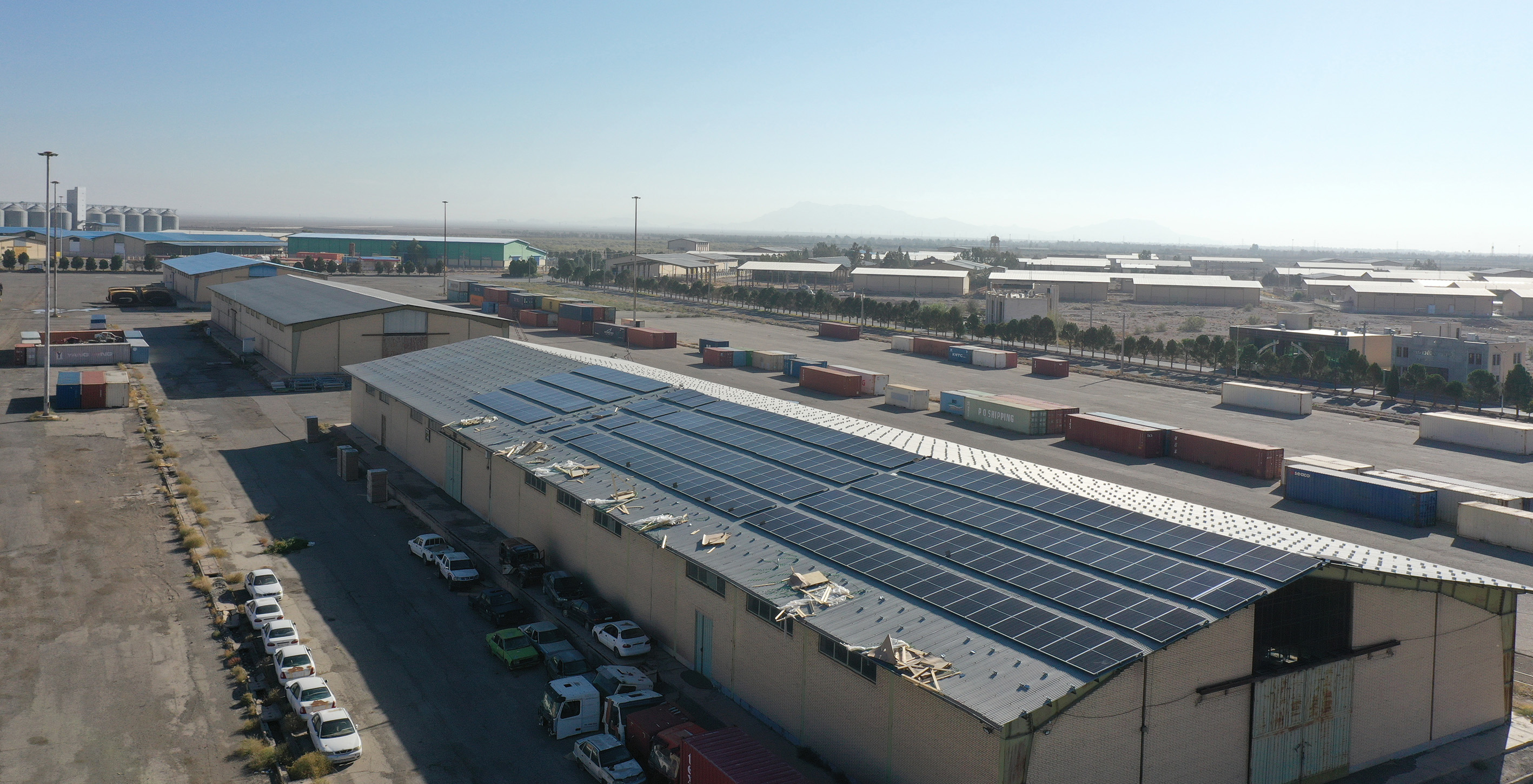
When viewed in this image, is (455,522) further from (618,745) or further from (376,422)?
(618,745)

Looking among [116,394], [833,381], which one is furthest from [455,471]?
[833,381]

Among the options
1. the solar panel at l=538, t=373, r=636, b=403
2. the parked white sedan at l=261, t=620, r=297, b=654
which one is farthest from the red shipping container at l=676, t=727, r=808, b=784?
the solar panel at l=538, t=373, r=636, b=403

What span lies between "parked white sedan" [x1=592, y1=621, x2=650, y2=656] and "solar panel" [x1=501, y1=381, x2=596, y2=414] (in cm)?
1422

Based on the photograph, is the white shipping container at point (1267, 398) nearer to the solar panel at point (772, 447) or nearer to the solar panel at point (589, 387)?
the solar panel at point (772, 447)

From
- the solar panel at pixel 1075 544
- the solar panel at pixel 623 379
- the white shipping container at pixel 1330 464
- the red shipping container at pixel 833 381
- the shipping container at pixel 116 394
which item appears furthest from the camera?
the red shipping container at pixel 833 381

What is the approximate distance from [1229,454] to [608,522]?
109 ft

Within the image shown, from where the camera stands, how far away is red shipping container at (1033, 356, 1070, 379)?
264ft

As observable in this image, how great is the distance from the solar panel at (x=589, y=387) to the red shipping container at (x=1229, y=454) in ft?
91.7

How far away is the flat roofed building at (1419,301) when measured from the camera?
447 ft

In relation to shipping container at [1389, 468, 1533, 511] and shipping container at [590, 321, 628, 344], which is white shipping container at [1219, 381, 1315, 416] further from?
shipping container at [590, 321, 628, 344]

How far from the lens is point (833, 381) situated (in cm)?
6950

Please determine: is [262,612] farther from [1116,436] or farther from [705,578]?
[1116,436]

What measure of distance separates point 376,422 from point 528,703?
98.7 feet

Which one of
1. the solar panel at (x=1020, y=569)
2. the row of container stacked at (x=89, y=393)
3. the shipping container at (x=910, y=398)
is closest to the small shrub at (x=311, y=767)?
the solar panel at (x=1020, y=569)
